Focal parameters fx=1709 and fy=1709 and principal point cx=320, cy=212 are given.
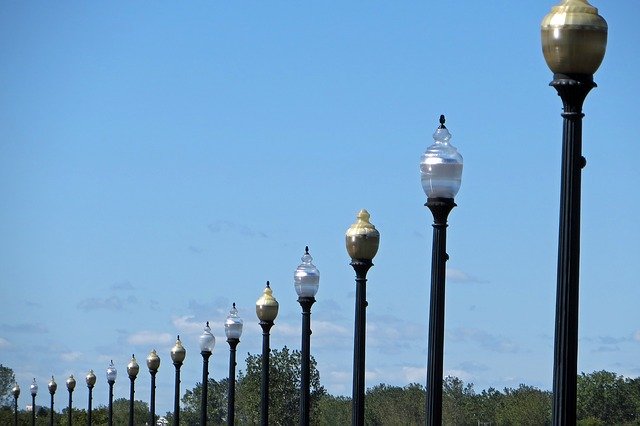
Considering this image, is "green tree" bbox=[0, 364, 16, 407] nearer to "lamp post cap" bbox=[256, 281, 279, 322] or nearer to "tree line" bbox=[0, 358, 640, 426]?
"tree line" bbox=[0, 358, 640, 426]

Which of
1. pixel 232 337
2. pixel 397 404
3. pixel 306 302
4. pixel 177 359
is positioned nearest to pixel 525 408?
pixel 397 404

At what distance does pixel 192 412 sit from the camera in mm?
120375

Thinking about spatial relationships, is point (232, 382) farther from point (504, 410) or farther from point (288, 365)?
point (504, 410)

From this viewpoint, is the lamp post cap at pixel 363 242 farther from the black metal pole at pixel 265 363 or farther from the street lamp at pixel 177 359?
the street lamp at pixel 177 359

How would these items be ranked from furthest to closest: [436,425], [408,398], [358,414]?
[408,398] → [358,414] → [436,425]

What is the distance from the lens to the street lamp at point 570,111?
1313 cm

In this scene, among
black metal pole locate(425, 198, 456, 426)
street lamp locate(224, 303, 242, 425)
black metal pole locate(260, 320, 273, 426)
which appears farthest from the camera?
street lamp locate(224, 303, 242, 425)

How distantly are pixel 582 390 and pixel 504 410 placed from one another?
8171 millimetres

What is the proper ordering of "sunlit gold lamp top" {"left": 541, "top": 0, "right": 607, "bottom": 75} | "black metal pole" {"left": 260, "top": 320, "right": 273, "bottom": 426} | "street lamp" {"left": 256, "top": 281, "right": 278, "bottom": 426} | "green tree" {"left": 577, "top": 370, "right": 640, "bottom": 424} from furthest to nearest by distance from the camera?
1. "green tree" {"left": 577, "top": 370, "right": 640, "bottom": 424}
2. "street lamp" {"left": 256, "top": 281, "right": 278, "bottom": 426}
3. "black metal pole" {"left": 260, "top": 320, "right": 273, "bottom": 426}
4. "sunlit gold lamp top" {"left": 541, "top": 0, "right": 607, "bottom": 75}

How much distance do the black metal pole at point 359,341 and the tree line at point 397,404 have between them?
6506cm

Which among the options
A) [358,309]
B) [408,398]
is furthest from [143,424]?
[358,309]

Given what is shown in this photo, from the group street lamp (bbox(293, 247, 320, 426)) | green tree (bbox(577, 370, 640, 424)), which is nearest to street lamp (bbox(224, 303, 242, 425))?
street lamp (bbox(293, 247, 320, 426))

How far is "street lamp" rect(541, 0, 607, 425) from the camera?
1313 cm

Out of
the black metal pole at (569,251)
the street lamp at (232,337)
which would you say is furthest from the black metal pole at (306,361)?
the black metal pole at (569,251)
